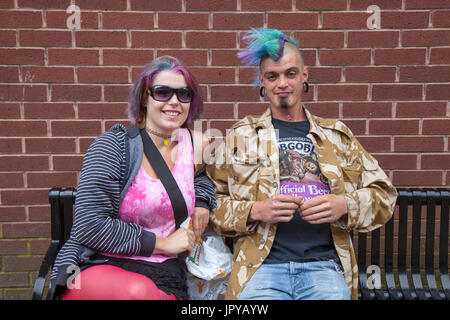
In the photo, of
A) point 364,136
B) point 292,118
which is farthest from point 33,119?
point 364,136

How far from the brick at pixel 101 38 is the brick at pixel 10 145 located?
0.81 m

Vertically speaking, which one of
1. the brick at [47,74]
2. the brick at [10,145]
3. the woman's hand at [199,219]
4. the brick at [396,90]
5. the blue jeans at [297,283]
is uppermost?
the brick at [47,74]

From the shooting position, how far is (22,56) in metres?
Result: 2.81

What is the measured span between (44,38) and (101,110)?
0.62 meters

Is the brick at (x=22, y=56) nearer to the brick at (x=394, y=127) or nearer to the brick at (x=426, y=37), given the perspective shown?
the brick at (x=394, y=127)

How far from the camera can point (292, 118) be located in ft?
7.68

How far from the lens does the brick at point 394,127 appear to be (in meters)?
2.92

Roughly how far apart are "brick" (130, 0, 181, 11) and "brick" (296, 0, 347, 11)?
848mm

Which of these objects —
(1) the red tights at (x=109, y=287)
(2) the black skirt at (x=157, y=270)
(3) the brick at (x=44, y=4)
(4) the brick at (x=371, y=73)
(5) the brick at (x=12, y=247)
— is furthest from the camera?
(5) the brick at (x=12, y=247)

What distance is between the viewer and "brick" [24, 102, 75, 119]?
2854mm

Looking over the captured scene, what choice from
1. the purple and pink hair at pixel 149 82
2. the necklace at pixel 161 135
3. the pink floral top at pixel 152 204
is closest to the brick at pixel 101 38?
the purple and pink hair at pixel 149 82

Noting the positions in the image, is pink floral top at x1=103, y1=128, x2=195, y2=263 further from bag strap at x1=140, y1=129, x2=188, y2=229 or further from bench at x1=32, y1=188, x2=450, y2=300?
bench at x1=32, y1=188, x2=450, y2=300

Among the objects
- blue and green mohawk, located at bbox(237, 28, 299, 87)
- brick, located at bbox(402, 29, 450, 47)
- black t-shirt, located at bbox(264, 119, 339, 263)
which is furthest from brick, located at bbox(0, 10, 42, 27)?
brick, located at bbox(402, 29, 450, 47)

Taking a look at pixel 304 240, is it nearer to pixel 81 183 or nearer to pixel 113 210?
pixel 113 210
